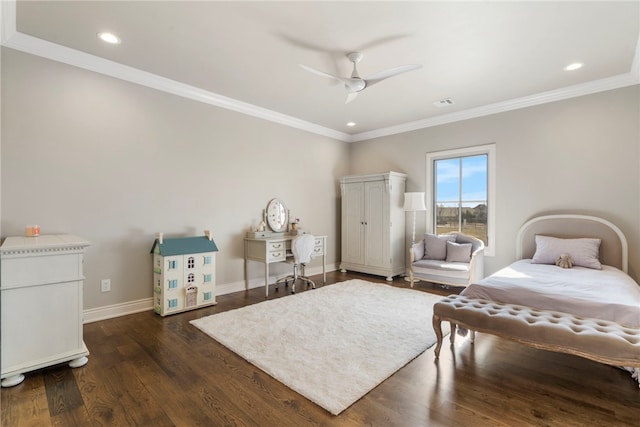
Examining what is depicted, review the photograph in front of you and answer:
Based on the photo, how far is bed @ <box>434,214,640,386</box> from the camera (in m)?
1.89

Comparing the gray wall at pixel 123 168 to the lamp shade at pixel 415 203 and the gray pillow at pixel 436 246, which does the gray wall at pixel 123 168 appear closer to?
the lamp shade at pixel 415 203

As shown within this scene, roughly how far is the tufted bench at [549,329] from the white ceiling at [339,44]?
236 cm

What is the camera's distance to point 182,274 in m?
3.53

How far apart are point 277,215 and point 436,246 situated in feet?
8.60

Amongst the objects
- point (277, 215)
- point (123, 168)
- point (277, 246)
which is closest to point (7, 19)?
point (123, 168)

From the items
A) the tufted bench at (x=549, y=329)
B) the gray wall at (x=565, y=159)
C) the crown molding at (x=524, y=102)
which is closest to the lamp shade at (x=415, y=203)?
the gray wall at (x=565, y=159)

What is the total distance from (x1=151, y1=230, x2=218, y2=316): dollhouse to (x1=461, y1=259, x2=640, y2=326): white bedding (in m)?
2.91

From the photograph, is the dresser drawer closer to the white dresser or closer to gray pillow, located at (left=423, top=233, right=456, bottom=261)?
the white dresser

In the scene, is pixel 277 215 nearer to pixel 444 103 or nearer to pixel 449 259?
pixel 449 259

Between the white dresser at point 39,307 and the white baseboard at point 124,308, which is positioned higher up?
the white dresser at point 39,307

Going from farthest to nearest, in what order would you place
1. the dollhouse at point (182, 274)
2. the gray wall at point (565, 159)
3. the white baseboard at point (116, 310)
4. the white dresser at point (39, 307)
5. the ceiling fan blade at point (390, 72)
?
the gray wall at point (565, 159) → the dollhouse at point (182, 274) → the white baseboard at point (116, 310) → the ceiling fan blade at point (390, 72) → the white dresser at point (39, 307)

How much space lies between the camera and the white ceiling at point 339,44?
241cm

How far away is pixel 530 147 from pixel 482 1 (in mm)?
2717

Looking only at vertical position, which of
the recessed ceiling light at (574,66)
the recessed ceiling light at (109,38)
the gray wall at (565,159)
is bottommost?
the gray wall at (565,159)
